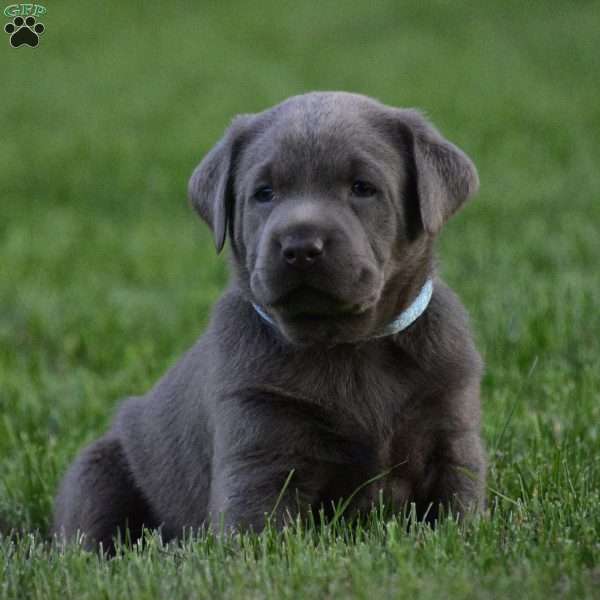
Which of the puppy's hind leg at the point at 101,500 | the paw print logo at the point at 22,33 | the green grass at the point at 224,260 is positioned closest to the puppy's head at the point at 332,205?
the green grass at the point at 224,260

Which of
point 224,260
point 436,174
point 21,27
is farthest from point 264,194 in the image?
point 224,260

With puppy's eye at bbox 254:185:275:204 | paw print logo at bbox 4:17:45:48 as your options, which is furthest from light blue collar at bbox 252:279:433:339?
paw print logo at bbox 4:17:45:48

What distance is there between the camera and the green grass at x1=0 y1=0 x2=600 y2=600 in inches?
131

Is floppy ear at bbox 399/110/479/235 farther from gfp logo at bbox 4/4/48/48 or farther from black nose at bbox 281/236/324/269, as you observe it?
gfp logo at bbox 4/4/48/48

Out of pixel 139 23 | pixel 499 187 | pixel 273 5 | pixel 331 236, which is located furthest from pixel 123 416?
pixel 273 5

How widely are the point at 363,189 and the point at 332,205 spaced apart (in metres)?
0.17

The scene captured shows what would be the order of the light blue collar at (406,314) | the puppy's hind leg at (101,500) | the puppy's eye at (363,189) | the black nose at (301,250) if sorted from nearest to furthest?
the black nose at (301,250) → the puppy's eye at (363,189) → the light blue collar at (406,314) → the puppy's hind leg at (101,500)

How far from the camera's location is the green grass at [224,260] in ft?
10.9

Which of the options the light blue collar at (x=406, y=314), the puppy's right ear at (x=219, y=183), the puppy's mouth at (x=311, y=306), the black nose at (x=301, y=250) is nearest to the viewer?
the black nose at (x=301, y=250)

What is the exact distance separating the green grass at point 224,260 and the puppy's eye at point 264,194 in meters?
1.08

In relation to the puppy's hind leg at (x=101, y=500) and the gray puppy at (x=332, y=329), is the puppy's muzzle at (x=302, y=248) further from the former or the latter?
the puppy's hind leg at (x=101, y=500)

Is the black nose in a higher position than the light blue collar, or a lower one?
higher

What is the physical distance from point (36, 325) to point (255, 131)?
12.0 feet

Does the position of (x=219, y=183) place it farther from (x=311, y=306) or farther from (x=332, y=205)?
(x=311, y=306)
